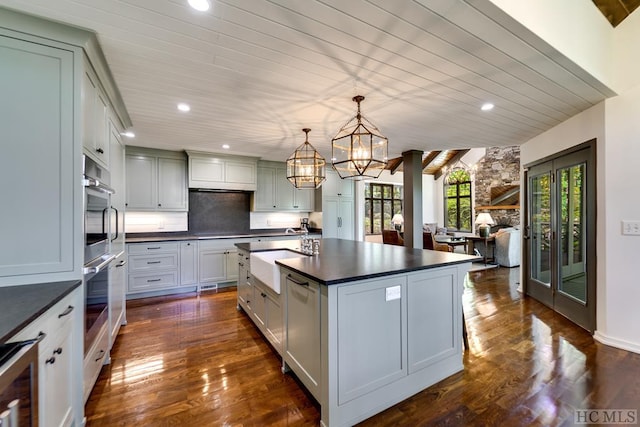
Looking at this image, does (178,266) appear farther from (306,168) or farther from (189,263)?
(306,168)

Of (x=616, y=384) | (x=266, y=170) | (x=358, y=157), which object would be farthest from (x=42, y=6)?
(x=616, y=384)

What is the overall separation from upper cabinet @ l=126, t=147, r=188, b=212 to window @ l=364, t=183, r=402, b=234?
561 cm

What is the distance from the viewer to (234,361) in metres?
2.36

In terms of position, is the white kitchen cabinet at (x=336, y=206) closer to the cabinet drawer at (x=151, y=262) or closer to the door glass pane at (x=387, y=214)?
the cabinet drawer at (x=151, y=262)

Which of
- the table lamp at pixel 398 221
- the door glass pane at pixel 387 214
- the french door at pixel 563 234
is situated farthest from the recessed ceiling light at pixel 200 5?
the door glass pane at pixel 387 214

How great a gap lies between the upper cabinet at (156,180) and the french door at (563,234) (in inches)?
215

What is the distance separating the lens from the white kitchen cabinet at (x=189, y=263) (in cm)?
434

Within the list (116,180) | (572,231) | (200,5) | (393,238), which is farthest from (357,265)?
(393,238)

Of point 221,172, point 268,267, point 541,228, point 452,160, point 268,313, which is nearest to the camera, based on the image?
point 268,267

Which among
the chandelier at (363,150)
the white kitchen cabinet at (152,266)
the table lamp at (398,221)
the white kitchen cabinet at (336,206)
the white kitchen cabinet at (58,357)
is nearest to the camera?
the white kitchen cabinet at (58,357)

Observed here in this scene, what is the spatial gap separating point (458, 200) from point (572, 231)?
7.27 meters

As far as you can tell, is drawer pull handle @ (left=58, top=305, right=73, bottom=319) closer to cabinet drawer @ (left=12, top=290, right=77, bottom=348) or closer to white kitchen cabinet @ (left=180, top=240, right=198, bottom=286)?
cabinet drawer @ (left=12, top=290, right=77, bottom=348)

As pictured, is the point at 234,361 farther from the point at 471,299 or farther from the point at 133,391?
the point at 471,299

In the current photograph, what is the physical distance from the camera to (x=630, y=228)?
254 cm
